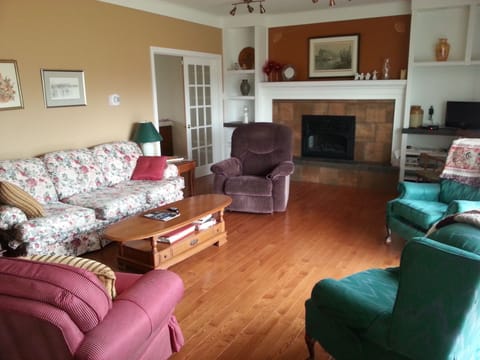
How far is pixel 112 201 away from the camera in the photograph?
3863 millimetres

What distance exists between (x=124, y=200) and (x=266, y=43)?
404 cm

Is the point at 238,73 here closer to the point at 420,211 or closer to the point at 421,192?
the point at 421,192

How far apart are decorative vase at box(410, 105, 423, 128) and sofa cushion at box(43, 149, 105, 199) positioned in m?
4.13

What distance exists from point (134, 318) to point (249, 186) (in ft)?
10.4

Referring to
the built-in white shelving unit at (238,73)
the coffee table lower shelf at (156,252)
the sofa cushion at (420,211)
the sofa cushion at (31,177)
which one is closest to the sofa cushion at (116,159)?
the sofa cushion at (31,177)

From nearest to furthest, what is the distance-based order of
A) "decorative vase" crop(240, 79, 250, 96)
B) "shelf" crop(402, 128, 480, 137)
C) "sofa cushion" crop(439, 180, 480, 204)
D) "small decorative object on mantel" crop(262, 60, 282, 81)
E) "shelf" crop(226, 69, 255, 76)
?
"sofa cushion" crop(439, 180, 480, 204) → "shelf" crop(402, 128, 480, 137) → "small decorative object on mantel" crop(262, 60, 282, 81) → "shelf" crop(226, 69, 255, 76) → "decorative vase" crop(240, 79, 250, 96)

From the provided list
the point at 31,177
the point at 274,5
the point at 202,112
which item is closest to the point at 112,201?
the point at 31,177

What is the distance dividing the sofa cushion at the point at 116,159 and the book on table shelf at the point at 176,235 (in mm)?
1455

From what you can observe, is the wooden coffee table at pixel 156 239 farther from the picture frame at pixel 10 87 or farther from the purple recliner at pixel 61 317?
the picture frame at pixel 10 87

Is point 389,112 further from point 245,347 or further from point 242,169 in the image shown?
point 245,347

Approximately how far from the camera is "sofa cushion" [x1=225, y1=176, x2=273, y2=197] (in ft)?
15.4

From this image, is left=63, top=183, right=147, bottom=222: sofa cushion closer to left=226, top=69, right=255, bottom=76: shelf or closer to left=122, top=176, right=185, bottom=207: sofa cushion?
left=122, top=176, right=185, bottom=207: sofa cushion

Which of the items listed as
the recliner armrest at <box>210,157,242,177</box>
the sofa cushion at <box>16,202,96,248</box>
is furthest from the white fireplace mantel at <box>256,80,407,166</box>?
the sofa cushion at <box>16,202,96,248</box>

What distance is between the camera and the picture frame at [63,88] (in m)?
4.27
